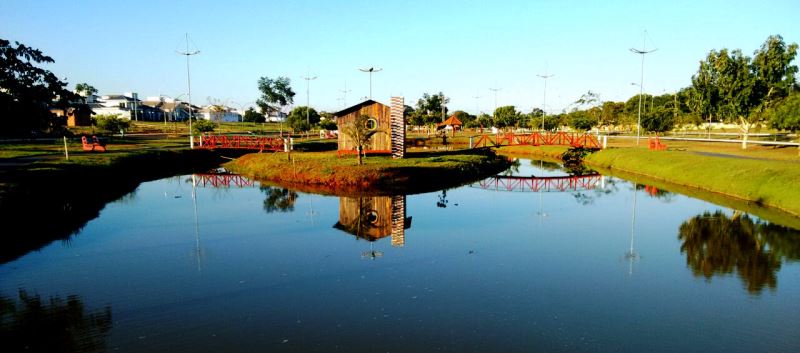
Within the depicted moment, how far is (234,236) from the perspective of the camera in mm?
19344

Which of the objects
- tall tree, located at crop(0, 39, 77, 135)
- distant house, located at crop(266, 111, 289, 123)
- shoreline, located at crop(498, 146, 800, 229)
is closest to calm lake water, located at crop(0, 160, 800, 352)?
shoreline, located at crop(498, 146, 800, 229)

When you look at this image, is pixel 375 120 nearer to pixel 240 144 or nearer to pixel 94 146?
pixel 240 144

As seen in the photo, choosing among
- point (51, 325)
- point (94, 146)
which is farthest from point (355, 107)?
point (51, 325)

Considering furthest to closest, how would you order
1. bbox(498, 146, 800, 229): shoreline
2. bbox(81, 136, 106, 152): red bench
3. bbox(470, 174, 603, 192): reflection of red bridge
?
bbox(81, 136, 106, 152): red bench < bbox(470, 174, 603, 192): reflection of red bridge < bbox(498, 146, 800, 229): shoreline

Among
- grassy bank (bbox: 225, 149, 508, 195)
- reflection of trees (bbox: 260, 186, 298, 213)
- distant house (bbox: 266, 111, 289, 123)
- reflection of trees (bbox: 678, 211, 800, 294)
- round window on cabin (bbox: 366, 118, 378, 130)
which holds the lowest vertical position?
reflection of trees (bbox: 678, 211, 800, 294)

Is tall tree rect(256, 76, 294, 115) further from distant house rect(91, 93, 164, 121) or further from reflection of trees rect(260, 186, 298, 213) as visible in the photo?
reflection of trees rect(260, 186, 298, 213)

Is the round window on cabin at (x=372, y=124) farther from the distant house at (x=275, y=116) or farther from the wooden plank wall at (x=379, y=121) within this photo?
the distant house at (x=275, y=116)

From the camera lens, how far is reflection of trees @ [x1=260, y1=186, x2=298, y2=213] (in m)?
25.1

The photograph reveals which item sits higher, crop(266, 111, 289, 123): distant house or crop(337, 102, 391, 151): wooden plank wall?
crop(266, 111, 289, 123): distant house

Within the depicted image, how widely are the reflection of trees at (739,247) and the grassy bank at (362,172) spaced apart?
602 inches

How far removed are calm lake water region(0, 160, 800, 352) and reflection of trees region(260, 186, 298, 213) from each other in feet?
1.03

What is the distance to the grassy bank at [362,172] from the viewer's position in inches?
1193

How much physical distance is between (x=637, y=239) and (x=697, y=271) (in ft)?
14.1

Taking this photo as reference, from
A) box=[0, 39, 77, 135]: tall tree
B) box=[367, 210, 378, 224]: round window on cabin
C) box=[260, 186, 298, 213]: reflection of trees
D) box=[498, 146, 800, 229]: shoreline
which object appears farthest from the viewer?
box=[260, 186, 298, 213]: reflection of trees
